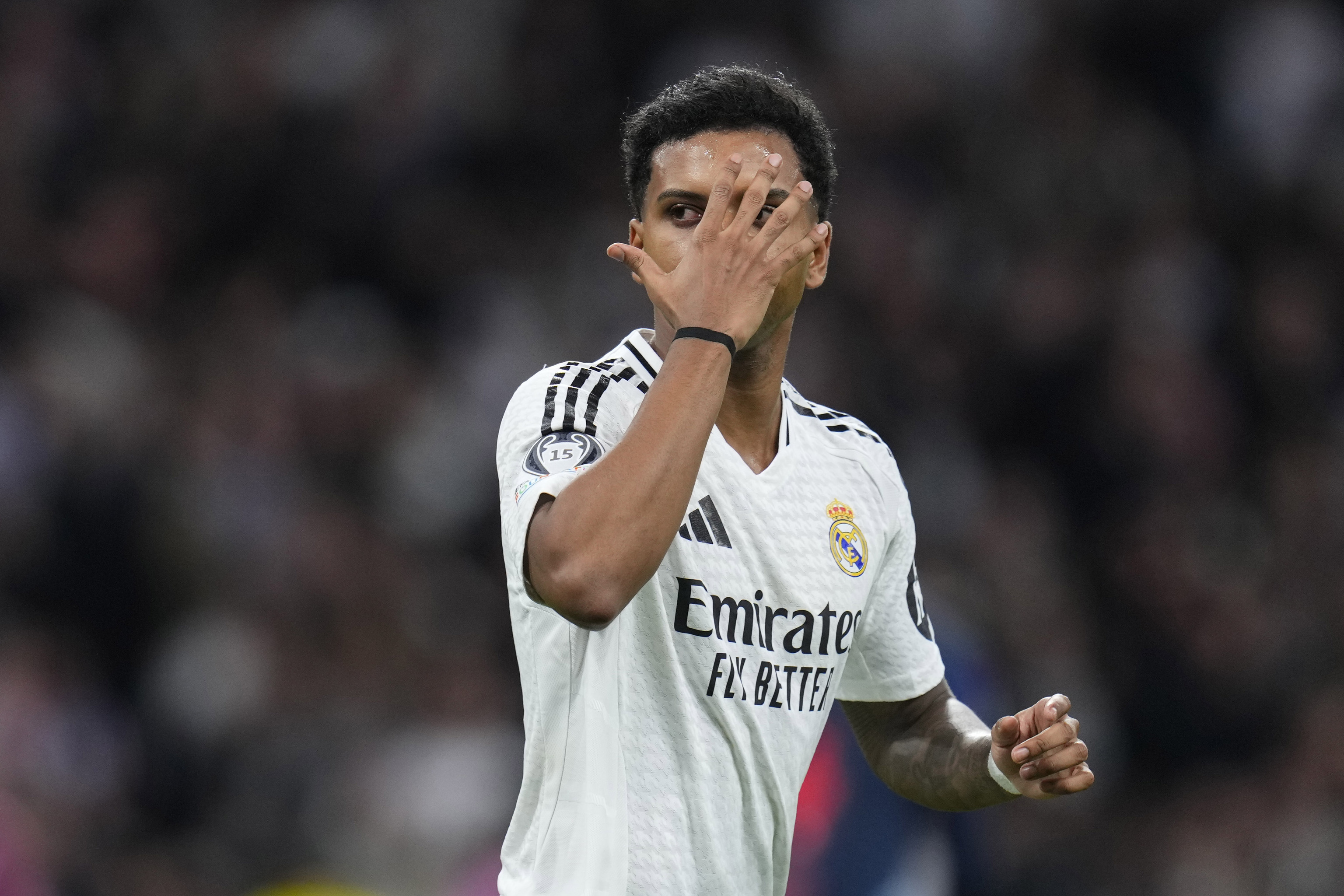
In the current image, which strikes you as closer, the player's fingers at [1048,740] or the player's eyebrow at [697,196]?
the player's fingers at [1048,740]

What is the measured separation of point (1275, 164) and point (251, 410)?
21.3 feet

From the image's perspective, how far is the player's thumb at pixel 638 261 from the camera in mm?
2801

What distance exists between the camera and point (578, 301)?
929 cm

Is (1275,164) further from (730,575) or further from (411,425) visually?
(730,575)

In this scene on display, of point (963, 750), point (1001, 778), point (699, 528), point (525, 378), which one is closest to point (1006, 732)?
point (1001, 778)

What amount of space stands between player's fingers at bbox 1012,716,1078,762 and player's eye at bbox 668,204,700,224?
1.15m

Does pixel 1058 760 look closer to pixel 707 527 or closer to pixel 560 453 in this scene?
pixel 707 527

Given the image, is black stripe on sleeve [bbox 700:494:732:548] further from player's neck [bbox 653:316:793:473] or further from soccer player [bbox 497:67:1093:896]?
player's neck [bbox 653:316:793:473]

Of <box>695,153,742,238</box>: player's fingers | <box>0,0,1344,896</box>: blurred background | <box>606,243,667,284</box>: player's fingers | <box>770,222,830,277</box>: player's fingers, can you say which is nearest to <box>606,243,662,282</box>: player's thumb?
<box>606,243,667,284</box>: player's fingers

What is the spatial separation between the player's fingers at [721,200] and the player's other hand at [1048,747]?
40.9 inches

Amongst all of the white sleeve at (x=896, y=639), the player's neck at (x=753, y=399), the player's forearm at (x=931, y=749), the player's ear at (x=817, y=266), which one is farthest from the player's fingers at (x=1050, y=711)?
the player's ear at (x=817, y=266)

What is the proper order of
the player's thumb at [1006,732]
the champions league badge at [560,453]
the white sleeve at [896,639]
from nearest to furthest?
the champions league badge at [560,453]
the player's thumb at [1006,732]
the white sleeve at [896,639]

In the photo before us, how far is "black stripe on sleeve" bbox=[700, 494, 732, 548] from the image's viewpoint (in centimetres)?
303

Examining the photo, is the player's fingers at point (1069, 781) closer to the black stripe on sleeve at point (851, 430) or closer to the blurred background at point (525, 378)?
the black stripe on sleeve at point (851, 430)
